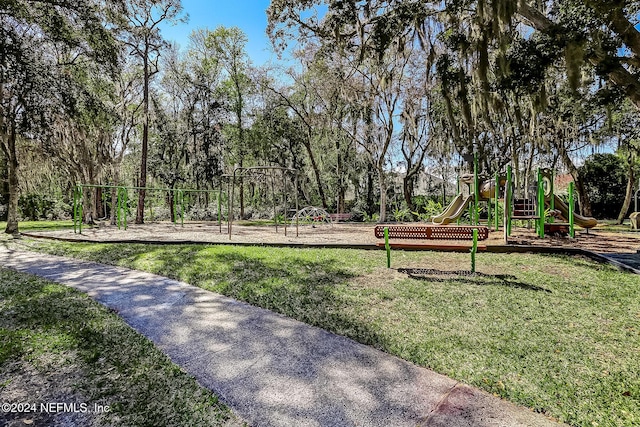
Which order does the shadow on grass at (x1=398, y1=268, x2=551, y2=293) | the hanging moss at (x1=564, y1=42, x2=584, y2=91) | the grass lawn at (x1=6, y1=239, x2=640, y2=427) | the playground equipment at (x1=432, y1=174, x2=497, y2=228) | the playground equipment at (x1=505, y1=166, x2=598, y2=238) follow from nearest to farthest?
1. the grass lawn at (x1=6, y1=239, x2=640, y2=427)
2. the shadow on grass at (x1=398, y1=268, x2=551, y2=293)
3. the hanging moss at (x1=564, y1=42, x2=584, y2=91)
4. the playground equipment at (x1=505, y1=166, x2=598, y2=238)
5. the playground equipment at (x1=432, y1=174, x2=497, y2=228)

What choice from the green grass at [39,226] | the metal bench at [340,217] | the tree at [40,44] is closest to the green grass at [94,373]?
the tree at [40,44]

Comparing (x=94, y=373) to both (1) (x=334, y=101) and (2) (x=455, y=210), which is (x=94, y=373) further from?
(1) (x=334, y=101)

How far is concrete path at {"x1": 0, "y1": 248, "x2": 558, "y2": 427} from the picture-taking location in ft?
6.48

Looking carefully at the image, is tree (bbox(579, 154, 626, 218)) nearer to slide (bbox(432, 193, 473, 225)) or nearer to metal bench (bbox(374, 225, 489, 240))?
slide (bbox(432, 193, 473, 225))

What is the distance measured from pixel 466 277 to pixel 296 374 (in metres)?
3.35

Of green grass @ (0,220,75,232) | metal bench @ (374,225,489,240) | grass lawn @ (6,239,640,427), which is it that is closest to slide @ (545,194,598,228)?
grass lawn @ (6,239,640,427)

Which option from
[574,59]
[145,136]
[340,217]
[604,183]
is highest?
[145,136]

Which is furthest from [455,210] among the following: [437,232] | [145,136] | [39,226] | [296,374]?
[39,226]

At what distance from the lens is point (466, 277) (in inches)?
193

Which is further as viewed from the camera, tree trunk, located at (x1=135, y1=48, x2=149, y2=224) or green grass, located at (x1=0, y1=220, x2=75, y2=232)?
tree trunk, located at (x1=135, y1=48, x2=149, y2=224)

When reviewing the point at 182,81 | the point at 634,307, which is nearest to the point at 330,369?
the point at 634,307

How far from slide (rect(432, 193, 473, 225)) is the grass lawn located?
163 inches

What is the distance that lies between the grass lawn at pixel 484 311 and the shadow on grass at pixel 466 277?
1.2 inches

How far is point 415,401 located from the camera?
83.2 inches
